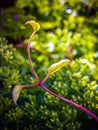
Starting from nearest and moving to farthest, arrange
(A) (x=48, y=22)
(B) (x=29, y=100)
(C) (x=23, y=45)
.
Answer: (B) (x=29, y=100)
(C) (x=23, y=45)
(A) (x=48, y=22)

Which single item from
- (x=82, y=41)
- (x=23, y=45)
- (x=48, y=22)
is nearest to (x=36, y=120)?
(x=23, y=45)

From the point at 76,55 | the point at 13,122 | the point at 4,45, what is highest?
the point at 4,45

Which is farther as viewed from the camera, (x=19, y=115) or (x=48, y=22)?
(x=48, y=22)

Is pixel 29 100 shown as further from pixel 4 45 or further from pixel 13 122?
pixel 4 45

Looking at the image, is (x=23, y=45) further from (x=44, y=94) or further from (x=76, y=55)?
(x=44, y=94)

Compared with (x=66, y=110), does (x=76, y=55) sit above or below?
below

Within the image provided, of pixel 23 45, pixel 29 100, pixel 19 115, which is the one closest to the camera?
pixel 19 115
